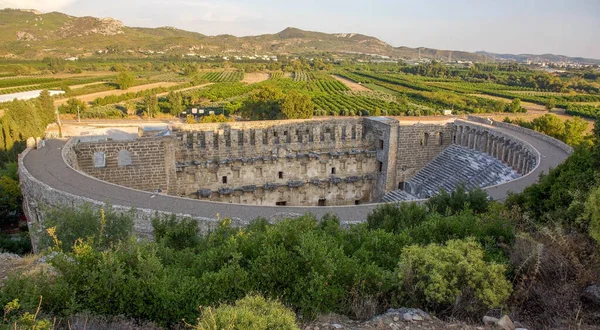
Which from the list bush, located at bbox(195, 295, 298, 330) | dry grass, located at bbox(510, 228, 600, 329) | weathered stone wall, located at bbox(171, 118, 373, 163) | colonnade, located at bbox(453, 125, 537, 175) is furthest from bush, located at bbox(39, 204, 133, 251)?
colonnade, located at bbox(453, 125, 537, 175)

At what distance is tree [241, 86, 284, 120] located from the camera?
1518 inches

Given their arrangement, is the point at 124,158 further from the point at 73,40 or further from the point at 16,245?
the point at 73,40

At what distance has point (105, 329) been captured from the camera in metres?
5.14

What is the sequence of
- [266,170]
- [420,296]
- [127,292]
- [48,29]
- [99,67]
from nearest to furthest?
1. [127,292]
2. [420,296]
3. [266,170]
4. [99,67]
5. [48,29]

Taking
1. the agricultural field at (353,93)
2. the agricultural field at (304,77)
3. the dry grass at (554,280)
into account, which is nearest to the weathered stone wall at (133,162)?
the dry grass at (554,280)

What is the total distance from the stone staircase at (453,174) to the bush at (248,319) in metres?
15.2

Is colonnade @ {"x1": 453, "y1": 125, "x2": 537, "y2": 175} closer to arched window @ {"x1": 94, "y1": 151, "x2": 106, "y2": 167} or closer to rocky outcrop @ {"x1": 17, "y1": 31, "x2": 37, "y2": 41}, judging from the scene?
arched window @ {"x1": 94, "y1": 151, "x2": 106, "y2": 167}

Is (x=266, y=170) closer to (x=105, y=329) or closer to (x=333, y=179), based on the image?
(x=333, y=179)

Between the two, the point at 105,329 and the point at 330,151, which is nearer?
the point at 105,329

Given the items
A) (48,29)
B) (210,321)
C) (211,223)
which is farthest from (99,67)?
(210,321)

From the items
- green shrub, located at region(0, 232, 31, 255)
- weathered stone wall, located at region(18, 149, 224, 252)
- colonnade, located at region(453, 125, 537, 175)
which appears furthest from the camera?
colonnade, located at region(453, 125, 537, 175)

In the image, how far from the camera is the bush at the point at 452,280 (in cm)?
577

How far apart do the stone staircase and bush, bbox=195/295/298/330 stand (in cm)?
1516

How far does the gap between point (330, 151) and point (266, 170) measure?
358 cm
